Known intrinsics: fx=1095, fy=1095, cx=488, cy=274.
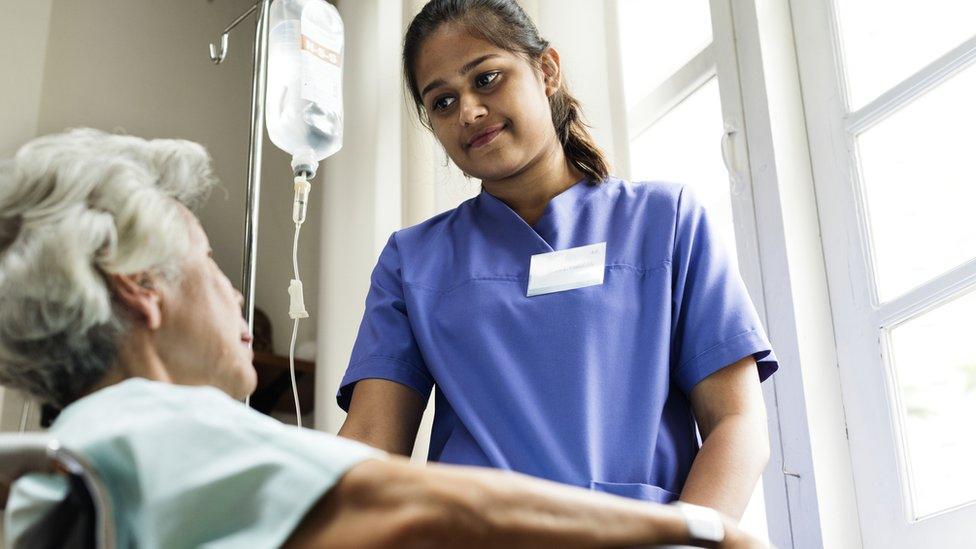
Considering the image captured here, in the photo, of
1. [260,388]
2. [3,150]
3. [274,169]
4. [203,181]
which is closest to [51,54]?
[3,150]

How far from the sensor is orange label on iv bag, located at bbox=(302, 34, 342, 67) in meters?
2.29

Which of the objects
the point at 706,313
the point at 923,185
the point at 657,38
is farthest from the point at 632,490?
the point at 657,38

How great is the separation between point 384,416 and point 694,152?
0.98m

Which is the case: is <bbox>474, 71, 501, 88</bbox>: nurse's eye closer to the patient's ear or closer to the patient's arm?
the patient's ear

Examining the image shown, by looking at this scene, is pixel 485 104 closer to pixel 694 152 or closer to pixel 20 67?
pixel 694 152

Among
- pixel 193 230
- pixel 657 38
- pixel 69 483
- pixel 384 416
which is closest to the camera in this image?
pixel 69 483

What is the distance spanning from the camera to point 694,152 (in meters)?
2.21

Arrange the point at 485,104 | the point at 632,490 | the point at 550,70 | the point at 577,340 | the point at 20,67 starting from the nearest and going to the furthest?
the point at 632,490
the point at 577,340
the point at 485,104
the point at 550,70
the point at 20,67

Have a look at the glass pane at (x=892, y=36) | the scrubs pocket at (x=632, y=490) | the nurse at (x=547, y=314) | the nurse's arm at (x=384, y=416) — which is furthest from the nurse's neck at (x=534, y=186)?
the glass pane at (x=892, y=36)

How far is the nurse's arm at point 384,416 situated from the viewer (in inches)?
60.7

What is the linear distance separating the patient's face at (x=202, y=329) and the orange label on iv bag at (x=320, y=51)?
1168 millimetres

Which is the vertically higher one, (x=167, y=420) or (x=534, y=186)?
(x=534, y=186)

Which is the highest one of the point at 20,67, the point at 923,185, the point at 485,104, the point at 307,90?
the point at 20,67

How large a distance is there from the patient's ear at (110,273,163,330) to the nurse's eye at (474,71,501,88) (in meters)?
0.74
